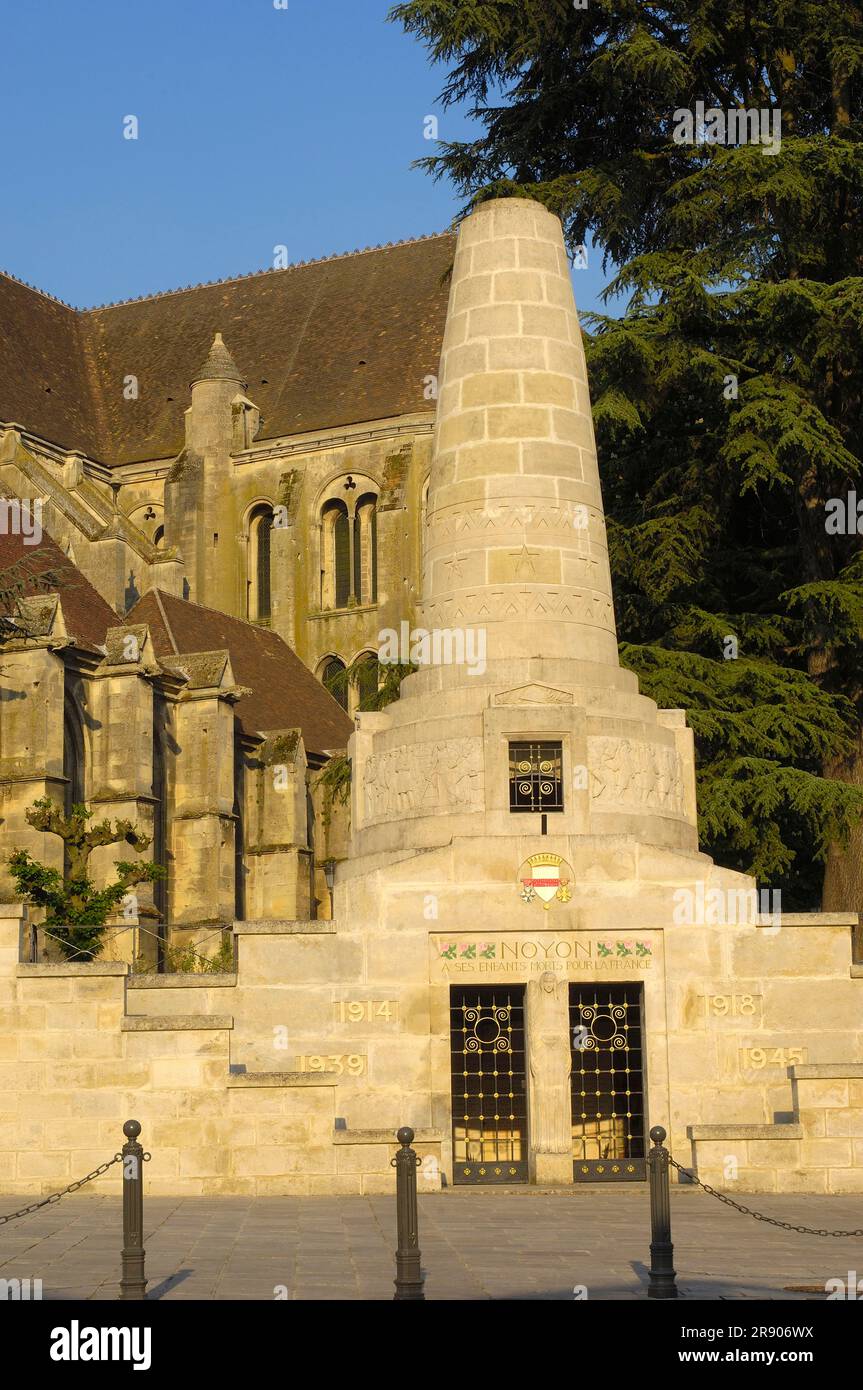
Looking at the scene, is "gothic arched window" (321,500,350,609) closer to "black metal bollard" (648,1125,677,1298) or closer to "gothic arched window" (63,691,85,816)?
"gothic arched window" (63,691,85,816)

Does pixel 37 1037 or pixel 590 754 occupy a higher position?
pixel 590 754

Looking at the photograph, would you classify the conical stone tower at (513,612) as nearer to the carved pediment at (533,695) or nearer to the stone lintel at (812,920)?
the carved pediment at (533,695)

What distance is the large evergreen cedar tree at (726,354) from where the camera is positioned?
2497 centimetres

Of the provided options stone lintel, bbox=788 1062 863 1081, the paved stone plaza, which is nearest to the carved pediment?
stone lintel, bbox=788 1062 863 1081

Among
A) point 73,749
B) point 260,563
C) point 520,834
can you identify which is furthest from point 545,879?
Result: point 260,563

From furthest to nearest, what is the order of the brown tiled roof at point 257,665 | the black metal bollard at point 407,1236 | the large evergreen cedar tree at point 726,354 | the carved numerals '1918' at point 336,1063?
the brown tiled roof at point 257,665, the large evergreen cedar tree at point 726,354, the carved numerals '1918' at point 336,1063, the black metal bollard at point 407,1236

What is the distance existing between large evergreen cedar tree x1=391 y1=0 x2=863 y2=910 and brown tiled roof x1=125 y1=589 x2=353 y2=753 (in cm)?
1806

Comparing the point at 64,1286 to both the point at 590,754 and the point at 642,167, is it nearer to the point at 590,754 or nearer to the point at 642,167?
the point at 590,754

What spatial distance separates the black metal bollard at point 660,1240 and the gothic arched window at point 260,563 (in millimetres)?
47950

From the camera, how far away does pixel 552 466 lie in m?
19.1

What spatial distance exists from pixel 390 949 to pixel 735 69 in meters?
17.9

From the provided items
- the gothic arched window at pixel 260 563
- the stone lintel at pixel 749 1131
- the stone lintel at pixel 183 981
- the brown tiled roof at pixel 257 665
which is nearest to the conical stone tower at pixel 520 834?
the stone lintel at pixel 749 1131

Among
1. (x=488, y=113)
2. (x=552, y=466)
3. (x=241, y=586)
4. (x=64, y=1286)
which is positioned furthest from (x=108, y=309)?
(x=64, y=1286)

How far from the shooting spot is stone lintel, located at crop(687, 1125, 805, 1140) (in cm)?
1658
